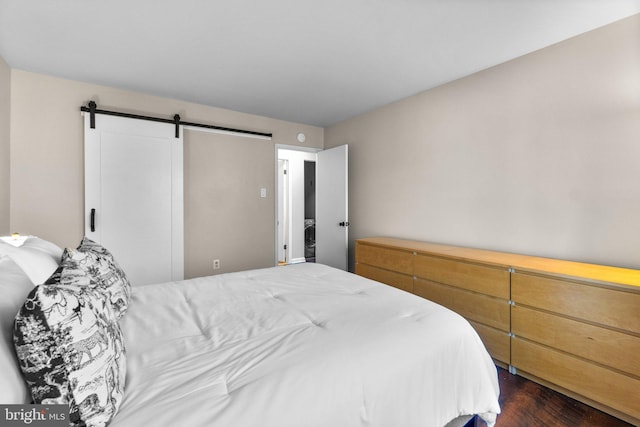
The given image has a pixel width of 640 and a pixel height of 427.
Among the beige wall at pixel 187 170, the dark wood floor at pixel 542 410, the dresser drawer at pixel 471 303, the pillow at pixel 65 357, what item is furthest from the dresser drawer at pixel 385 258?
the pillow at pixel 65 357

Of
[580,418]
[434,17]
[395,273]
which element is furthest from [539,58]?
[580,418]

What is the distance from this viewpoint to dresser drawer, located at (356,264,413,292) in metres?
2.77

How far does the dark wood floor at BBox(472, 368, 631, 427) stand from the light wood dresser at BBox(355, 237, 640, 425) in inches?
2.4

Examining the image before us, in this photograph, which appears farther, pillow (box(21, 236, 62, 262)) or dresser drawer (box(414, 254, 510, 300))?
dresser drawer (box(414, 254, 510, 300))

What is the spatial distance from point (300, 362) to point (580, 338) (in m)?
1.80

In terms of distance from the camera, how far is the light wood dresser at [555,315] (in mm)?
1583

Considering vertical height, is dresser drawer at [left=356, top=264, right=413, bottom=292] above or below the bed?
below

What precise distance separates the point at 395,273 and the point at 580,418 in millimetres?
1555

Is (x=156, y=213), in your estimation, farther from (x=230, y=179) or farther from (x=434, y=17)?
(x=434, y=17)

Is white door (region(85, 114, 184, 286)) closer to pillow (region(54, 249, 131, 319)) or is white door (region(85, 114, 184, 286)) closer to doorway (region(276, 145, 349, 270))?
doorway (region(276, 145, 349, 270))

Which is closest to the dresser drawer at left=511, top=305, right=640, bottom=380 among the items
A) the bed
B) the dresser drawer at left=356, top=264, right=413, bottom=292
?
the bed

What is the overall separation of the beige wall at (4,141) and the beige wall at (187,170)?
0.07 m

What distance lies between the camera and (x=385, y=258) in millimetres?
3002

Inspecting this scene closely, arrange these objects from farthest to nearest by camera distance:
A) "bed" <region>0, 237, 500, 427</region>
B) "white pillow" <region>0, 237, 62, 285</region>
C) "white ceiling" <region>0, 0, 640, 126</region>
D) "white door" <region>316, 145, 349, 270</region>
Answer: "white door" <region>316, 145, 349, 270</region> < "white ceiling" <region>0, 0, 640, 126</region> < "white pillow" <region>0, 237, 62, 285</region> < "bed" <region>0, 237, 500, 427</region>
